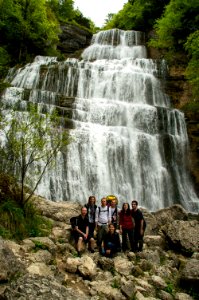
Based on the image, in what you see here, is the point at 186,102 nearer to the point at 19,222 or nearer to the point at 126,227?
the point at 126,227

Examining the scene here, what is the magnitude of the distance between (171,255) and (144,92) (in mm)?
17268

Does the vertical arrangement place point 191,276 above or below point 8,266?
below

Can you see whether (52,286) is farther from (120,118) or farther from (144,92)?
(144,92)

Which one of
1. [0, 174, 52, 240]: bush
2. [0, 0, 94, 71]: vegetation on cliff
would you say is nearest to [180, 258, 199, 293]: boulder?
[0, 174, 52, 240]: bush

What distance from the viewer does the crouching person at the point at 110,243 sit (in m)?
7.96

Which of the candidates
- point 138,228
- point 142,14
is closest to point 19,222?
point 138,228

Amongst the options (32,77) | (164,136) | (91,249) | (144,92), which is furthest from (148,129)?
(91,249)

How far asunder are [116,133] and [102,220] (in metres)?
11.0

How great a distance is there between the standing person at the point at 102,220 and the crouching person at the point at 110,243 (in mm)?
188

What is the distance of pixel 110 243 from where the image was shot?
26.5 feet

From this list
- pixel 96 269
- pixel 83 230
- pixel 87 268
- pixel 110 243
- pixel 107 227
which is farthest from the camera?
pixel 107 227

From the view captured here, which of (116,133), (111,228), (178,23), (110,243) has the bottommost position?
(110,243)

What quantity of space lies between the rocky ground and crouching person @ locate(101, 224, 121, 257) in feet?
0.63

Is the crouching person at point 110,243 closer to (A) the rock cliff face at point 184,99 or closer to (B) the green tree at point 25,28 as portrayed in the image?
(A) the rock cliff face at point 184,99
